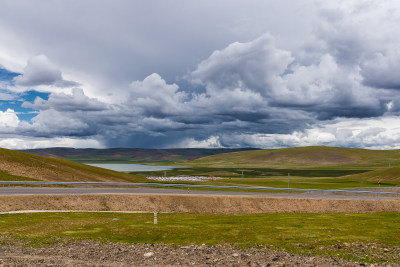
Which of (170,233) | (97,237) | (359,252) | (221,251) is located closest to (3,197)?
(97,237)

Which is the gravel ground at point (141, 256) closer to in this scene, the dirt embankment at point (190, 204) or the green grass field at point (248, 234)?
the green grass field at point (248, 234)

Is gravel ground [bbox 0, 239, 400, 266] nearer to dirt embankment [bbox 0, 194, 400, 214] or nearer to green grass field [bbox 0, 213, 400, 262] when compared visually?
green grass field [bbox 0, 213, 400, 262]

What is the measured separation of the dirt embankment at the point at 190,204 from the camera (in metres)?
39.5

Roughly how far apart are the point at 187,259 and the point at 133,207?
89.0 ft

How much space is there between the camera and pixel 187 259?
17.0 meters

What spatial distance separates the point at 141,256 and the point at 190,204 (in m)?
27.2

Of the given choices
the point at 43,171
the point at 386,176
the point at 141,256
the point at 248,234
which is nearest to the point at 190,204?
the point at 248,234

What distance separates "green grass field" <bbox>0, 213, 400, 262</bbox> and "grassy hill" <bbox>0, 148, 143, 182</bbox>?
158ft

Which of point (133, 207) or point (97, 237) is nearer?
point (97, 237)

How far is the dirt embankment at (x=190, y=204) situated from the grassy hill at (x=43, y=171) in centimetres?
3257

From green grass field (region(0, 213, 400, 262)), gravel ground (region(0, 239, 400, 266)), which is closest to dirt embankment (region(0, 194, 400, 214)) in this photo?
green grass field (region(0, 213, 400, 262))

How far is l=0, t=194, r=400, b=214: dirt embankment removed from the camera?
3953cm

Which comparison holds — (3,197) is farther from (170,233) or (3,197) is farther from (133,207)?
(170,233)

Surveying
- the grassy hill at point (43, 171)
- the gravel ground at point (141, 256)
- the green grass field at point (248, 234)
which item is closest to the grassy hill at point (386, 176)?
the grassy hill at point (43, 171)
